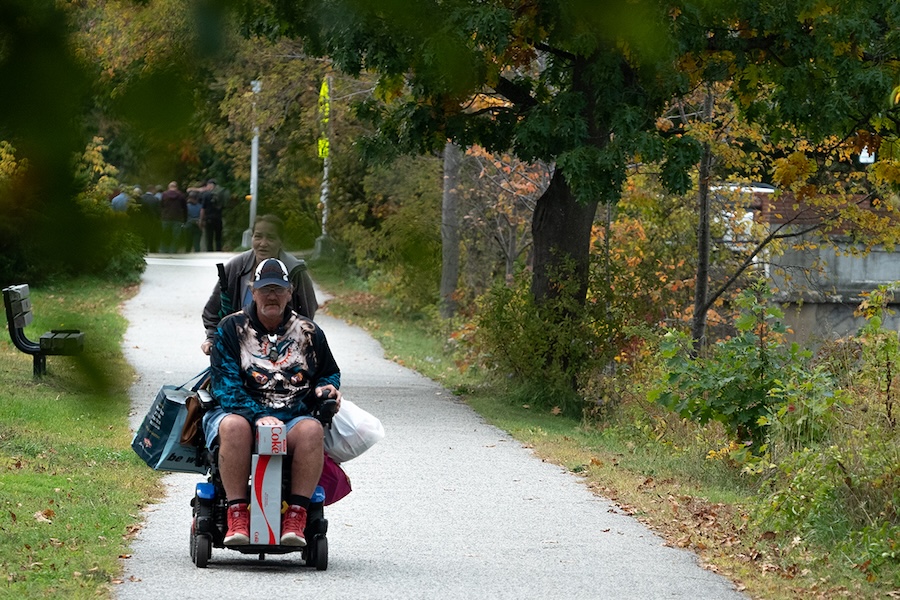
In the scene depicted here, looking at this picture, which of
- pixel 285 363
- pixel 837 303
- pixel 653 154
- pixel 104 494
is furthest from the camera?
pixel 837 303

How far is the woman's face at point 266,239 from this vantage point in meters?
1.74

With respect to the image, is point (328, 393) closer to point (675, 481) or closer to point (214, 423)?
point (214, 423)

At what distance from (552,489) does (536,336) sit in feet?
17.9

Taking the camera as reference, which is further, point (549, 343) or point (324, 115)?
point (549, 343)

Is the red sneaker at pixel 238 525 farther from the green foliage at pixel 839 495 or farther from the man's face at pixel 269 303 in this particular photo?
the green foliage at pixel 839 495

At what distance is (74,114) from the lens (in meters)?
1.60

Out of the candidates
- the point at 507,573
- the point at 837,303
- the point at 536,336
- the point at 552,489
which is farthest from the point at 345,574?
the point at 837,303

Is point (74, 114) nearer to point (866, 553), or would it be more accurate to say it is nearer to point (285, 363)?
point (285, 363)

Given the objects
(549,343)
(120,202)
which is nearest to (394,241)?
(120,202)

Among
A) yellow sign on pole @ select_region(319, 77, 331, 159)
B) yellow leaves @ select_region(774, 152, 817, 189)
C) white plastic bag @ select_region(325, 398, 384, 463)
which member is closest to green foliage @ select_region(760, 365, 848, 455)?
white plastic bag @ select_region(325, 398, 384, 463)

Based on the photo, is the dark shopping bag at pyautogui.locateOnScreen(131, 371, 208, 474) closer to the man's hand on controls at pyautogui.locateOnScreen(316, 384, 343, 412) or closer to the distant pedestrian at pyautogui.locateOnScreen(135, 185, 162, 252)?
the man's hand on controls at pyautogui.locateOnScreen(316, 384, 343, 412)

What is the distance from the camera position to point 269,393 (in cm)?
639

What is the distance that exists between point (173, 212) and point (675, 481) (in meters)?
8.72

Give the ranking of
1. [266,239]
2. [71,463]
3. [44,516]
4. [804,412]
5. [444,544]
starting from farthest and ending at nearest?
[71,463] < [804,412] < [444,544] < [44,516] < [266,239]
